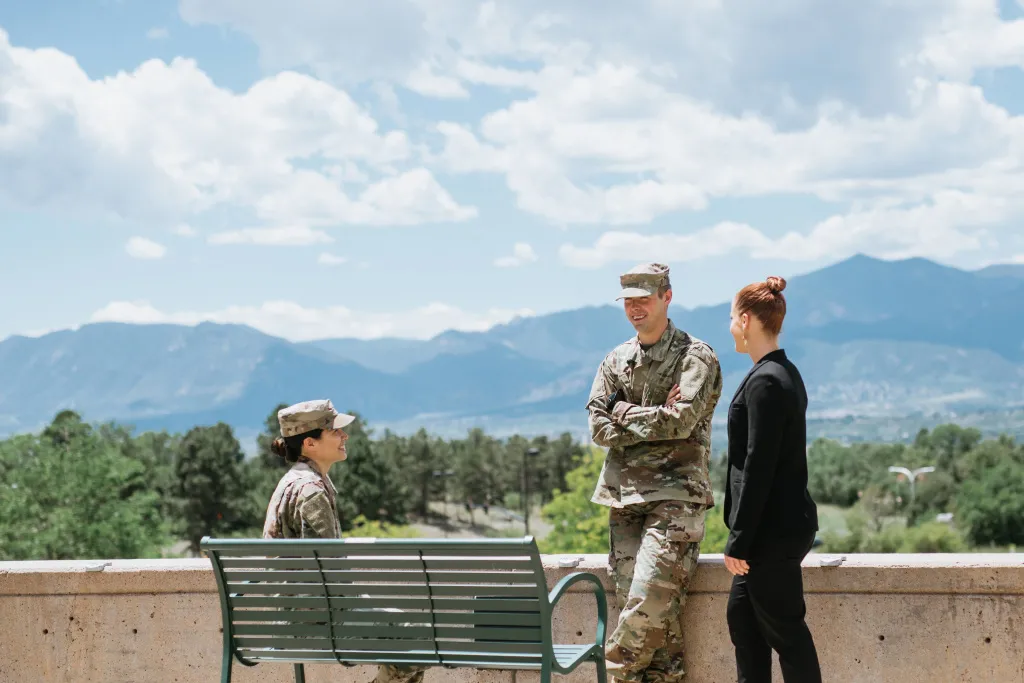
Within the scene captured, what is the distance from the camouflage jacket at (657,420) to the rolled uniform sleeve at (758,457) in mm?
750

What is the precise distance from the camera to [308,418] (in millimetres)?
4855

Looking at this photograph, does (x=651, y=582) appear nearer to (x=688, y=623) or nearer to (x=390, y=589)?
(x=688, y=623)

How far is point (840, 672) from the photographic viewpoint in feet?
17.7

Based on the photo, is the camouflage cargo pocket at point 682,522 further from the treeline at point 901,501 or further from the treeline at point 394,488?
the treeline at point 901,501

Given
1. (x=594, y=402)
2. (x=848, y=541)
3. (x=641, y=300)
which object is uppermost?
(x=641, y=300)

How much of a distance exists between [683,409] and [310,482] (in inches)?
65.2

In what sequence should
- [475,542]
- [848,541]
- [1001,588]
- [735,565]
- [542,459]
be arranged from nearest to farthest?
[475,542], [735,565], [1001,588], [848,541], [542,459]

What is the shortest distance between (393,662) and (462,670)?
1417 millimetres

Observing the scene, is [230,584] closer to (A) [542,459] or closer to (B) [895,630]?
(B) [895,630]

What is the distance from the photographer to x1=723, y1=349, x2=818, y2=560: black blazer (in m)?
4.39

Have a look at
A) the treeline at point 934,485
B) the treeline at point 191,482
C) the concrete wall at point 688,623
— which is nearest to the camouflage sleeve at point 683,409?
the concrete wall at point 688,623

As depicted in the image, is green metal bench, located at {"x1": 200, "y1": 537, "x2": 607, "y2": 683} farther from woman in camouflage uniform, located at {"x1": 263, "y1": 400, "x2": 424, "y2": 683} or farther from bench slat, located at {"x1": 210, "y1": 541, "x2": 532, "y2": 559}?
woman in camouflage uniform, located at {"x1": 263, "y1": 400, "x2": 424, "y2": 683}

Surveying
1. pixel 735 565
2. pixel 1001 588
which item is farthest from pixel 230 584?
pixel 1001 588

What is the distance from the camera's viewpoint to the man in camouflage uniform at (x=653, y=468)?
16.9ft
